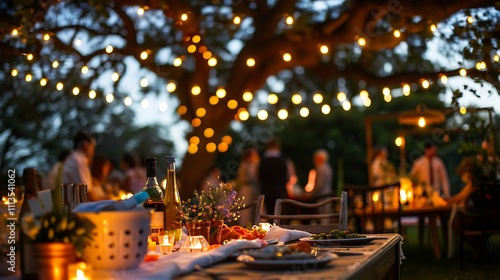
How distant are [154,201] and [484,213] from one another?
5.36 m

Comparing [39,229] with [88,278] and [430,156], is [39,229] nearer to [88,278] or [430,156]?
[88,278]

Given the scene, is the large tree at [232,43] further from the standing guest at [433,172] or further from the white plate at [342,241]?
the white plate at [342,241]

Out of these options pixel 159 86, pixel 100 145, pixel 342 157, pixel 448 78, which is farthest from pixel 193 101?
pixel 100 145

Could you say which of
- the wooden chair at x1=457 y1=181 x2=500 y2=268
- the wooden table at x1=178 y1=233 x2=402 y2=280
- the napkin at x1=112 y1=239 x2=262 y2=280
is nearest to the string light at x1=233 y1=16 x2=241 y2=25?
the wooden chair at x1=457 y1=181 x2=500 y2=268

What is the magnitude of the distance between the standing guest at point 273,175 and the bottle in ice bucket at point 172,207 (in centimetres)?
653

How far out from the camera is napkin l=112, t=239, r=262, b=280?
1746 millimetres

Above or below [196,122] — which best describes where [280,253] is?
below

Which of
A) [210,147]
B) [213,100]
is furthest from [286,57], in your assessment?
[210,147]

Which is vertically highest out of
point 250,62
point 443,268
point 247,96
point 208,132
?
point 250,62

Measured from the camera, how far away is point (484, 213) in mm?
7434

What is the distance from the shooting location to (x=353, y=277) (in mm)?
1801

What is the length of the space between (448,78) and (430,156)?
317cm

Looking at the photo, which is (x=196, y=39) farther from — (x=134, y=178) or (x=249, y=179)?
(x=249, y=179)

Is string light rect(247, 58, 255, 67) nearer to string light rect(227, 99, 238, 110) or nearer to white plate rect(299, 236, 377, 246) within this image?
string light rect(227, 99, 238, 110)
